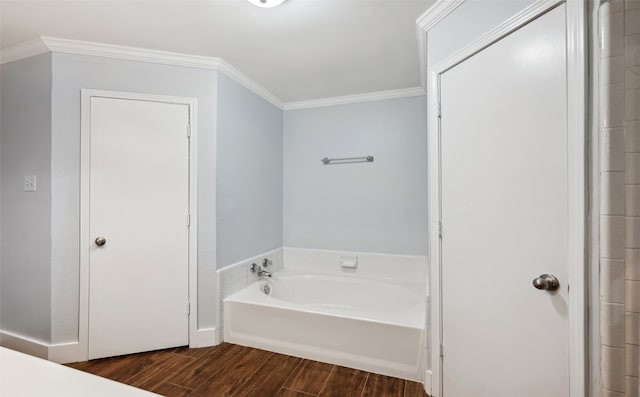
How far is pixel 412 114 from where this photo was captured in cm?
287

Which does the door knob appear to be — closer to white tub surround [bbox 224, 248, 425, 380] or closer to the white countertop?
white tub surround [bbox 224, 248, 425, 380]

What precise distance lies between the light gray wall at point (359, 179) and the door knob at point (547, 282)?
1.68 metres

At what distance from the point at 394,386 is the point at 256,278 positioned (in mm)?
1500

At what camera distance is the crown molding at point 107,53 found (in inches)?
79.5

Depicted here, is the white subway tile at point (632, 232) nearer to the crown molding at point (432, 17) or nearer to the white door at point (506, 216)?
the white door at point (506, 216)

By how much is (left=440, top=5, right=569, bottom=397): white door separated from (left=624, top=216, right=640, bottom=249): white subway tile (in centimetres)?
28

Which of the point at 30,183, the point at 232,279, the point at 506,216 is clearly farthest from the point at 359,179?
the point at 30,183

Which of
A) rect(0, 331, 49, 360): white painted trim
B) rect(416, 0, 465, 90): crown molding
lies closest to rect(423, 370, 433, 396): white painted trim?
rect(416, 0, 465, 90): crown molding

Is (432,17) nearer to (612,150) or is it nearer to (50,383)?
(612,150)

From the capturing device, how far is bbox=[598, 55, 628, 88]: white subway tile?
0.83 metres

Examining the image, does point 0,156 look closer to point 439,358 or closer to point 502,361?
point 439,358

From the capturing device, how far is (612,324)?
2.78 ft

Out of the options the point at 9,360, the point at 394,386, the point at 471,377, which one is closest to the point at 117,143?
the point at 9,360

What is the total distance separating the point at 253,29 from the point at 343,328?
2141 millimetres
